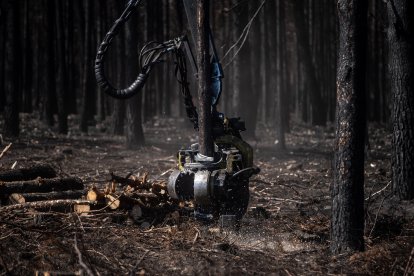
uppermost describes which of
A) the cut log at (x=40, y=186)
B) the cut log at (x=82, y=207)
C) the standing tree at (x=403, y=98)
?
the standing tree at (x=403, y=98)

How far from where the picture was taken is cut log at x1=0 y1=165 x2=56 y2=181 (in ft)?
27.2

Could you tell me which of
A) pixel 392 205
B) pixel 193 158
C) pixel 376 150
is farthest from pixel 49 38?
pixel 392 205

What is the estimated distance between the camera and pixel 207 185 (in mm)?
7355

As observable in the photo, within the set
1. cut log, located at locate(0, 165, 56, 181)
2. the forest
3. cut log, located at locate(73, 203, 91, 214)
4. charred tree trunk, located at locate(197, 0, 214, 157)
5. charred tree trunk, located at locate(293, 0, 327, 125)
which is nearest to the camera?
the forest

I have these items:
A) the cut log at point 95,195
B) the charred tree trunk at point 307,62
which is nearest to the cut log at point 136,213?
the cut log at point 95,195

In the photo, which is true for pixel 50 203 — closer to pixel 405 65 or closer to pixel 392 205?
pixel 392 205

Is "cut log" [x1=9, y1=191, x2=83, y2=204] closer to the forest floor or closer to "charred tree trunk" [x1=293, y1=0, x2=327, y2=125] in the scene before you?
the forest floor

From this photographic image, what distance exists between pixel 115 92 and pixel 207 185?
6.91 feet

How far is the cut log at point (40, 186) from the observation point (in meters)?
7.82

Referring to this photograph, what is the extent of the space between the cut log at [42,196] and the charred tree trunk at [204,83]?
2.23 m

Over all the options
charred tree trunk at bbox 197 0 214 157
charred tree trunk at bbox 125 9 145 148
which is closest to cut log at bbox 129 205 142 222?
charred tree trunk at bbox 197 0 214 157

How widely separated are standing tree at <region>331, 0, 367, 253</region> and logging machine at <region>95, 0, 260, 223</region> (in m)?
1.84

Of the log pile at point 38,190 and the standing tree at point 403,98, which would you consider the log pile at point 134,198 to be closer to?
the log pile at point 38,190

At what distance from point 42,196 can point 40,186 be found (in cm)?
44
